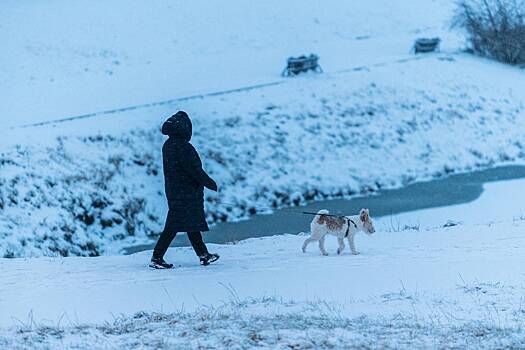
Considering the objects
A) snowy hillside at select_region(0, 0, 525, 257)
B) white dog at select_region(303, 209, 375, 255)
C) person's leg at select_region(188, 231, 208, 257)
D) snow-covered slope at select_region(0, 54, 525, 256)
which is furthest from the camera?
snowy hillside at select_region(0, 0, 525, 257)

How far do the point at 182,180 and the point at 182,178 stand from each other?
0.08ft

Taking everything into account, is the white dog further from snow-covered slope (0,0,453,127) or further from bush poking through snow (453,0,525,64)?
bush poking through snow (453,0,525,64)

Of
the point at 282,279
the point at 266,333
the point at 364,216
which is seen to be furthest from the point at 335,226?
the point at 266,333

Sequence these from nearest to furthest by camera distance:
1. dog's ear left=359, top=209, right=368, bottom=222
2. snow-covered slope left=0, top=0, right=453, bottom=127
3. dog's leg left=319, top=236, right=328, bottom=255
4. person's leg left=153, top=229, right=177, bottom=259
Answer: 1. person's leg left=153, top=229, right=177, bottom=259
2. dog's leg left=319, top=236, right=328, bottom=255
3. dog's ear left=359, top=209, right=368, bottom=222
4. snow-covered slope left=0, top=0, right=453, bottom=127

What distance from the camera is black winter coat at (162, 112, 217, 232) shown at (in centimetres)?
978

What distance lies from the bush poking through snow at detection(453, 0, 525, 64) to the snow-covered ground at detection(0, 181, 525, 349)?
91.6ft

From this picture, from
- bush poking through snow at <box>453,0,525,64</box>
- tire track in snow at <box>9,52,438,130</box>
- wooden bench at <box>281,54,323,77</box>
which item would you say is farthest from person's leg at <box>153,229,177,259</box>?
bush poking through snow at <box>453,0,525,64</box>

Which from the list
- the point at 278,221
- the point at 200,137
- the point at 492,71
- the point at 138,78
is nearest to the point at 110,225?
the point at 278,221

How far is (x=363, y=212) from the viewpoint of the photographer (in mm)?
11023

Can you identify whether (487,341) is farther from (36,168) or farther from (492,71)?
(492,71)

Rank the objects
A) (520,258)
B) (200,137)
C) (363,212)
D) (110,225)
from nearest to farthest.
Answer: (520,258) → (363,212) → (110,225) → (200,137)

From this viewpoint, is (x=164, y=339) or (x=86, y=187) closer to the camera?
(x=164, y=339)

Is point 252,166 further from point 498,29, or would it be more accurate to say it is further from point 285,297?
point 498,29

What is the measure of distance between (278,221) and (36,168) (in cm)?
570
